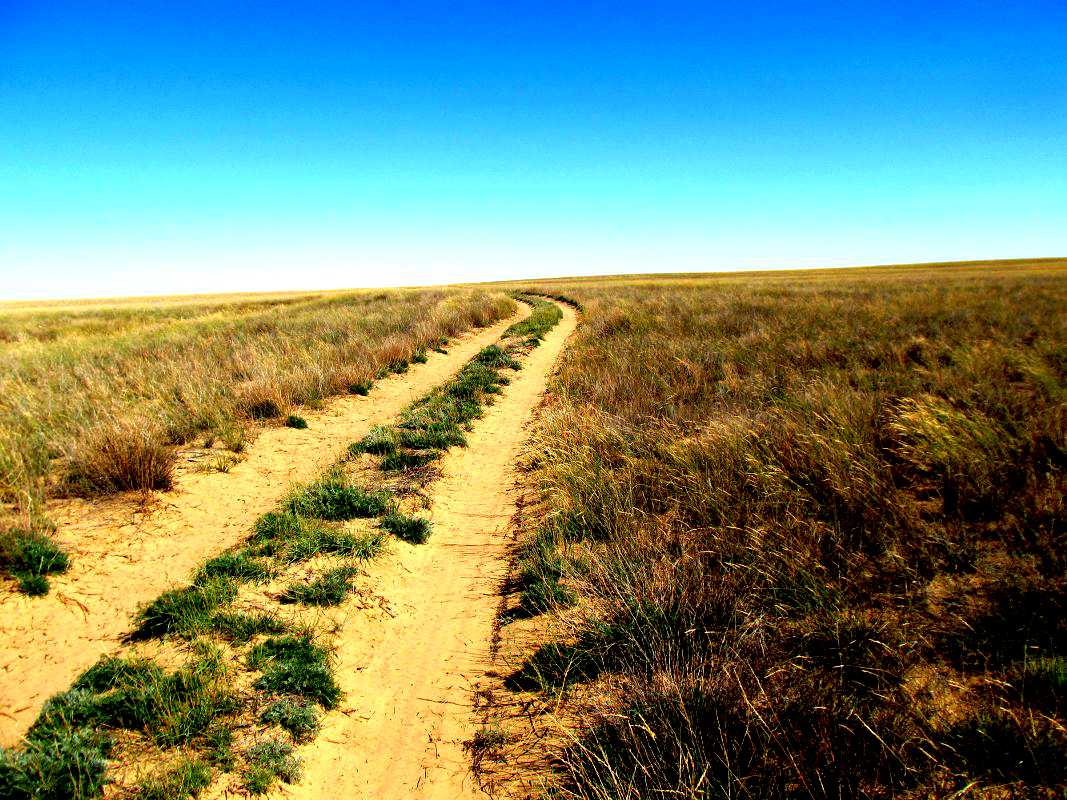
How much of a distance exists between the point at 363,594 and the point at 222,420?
16.7 ft

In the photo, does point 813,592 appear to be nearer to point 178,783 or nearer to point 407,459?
point 178,783

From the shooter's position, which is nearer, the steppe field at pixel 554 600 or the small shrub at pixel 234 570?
the steppe field at pixel 554 600

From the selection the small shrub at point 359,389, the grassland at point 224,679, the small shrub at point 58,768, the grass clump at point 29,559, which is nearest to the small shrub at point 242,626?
the grassland at point 224,679

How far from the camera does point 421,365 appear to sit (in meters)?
13.7

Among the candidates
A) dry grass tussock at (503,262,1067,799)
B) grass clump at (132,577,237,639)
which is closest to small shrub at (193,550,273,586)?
grass clump at (132,577,237,639)

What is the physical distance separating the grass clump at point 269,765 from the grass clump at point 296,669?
0.34 m

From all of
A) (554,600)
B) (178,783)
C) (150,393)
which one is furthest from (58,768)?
(150,393)

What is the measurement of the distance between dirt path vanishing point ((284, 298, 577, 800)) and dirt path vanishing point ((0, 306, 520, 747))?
69.1 inches

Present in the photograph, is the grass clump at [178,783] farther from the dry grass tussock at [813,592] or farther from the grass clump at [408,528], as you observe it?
the grass clump at [408,528]

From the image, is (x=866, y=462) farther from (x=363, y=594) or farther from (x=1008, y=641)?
(x=363, y=594)

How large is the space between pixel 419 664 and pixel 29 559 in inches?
143

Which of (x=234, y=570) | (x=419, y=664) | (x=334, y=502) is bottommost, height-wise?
(x=419, y=664)

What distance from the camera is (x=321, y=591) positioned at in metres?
3.88

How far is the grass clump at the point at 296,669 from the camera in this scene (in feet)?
9.80
